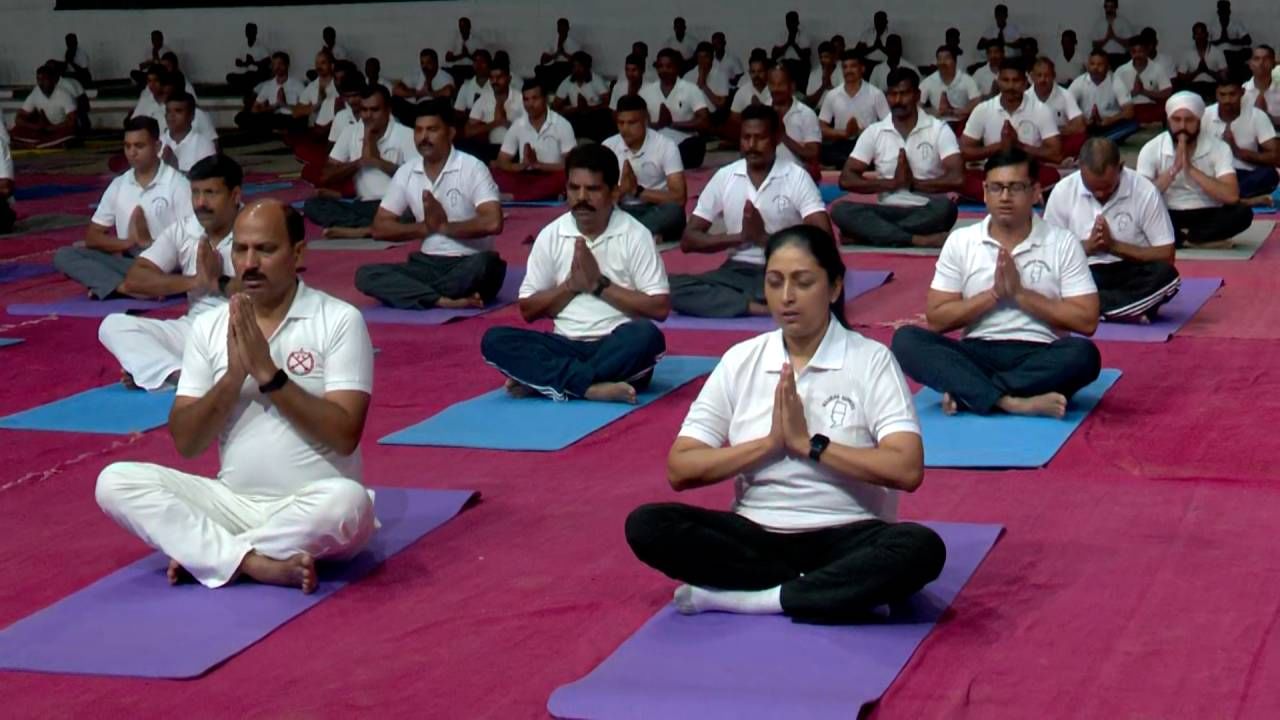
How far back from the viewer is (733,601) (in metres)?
4.01

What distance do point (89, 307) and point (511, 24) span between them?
11579mm

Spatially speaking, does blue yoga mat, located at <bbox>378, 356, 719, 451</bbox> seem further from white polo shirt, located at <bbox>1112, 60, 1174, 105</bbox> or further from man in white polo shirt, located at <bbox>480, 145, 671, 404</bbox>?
white polo shirt, located at <bbox>1112, 60, 1174, 105</bbox>

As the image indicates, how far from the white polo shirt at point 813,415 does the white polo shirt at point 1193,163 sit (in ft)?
17.4

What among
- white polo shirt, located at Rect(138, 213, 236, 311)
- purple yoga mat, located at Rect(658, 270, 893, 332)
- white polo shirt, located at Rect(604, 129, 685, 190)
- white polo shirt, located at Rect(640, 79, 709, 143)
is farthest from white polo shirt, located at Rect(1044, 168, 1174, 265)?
white polo shirt, located at Rect(640, 79, 709, 143)

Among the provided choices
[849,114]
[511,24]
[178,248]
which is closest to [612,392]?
[178,248]

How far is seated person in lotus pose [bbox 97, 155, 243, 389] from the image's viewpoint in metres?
6.06

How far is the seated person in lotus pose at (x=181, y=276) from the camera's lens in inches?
239

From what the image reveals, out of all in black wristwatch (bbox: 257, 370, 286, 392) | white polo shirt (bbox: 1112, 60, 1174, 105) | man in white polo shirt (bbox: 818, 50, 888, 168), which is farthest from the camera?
white polo shirt (bbox: 1112, 60, 1174, 105)

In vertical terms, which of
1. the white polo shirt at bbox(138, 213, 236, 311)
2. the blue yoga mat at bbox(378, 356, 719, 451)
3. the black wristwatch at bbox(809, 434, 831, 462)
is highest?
the black wristwatch at bbox(809, 434, 831, 462)

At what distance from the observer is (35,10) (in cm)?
2066

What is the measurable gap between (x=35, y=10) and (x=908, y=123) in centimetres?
1372

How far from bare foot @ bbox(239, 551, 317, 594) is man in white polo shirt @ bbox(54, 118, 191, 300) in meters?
3.96

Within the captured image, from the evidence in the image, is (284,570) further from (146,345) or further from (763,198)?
(763,198)

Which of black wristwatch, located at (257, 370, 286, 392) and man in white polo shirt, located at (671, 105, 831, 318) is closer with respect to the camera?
black wristwatch, located at (257, 370, 286, 392)
